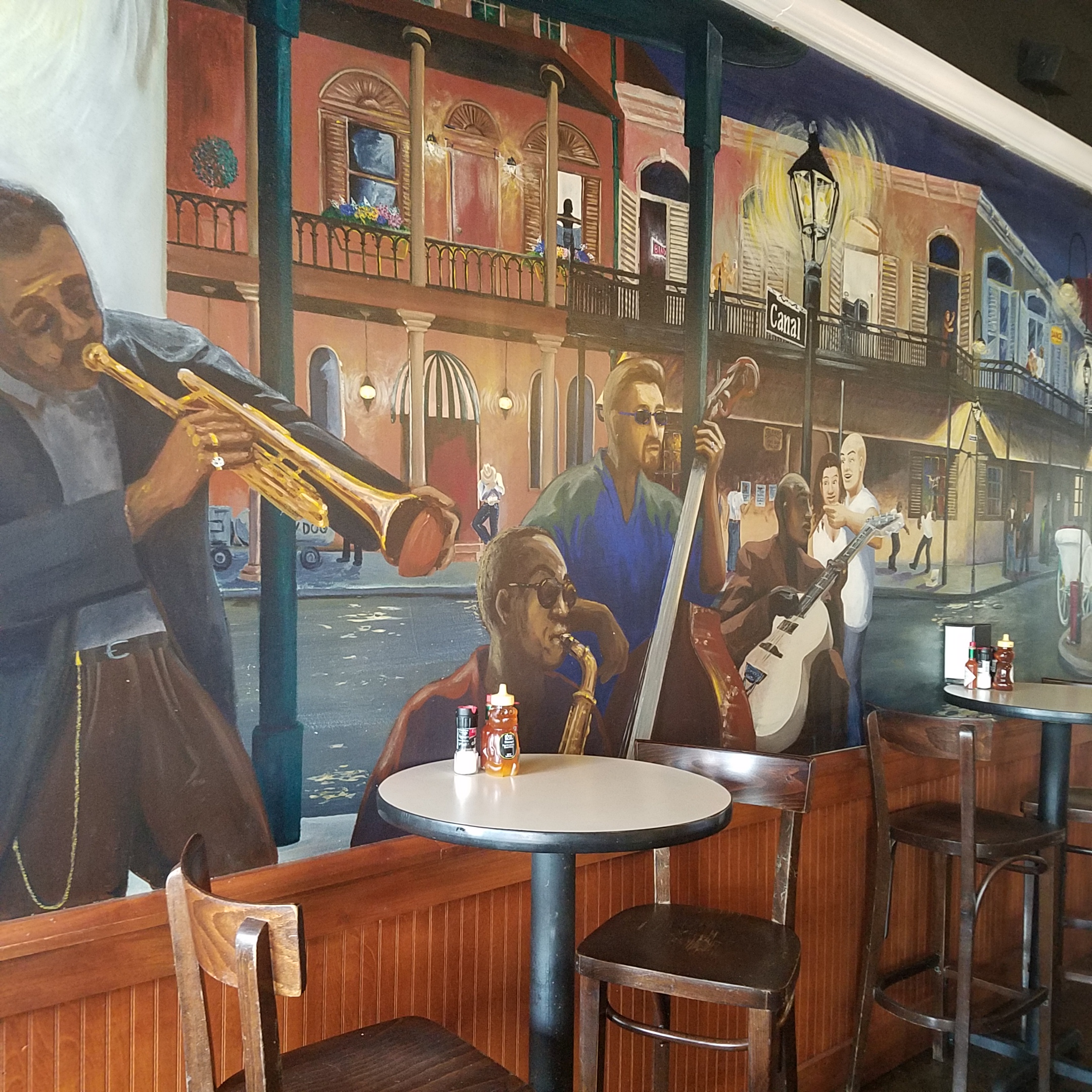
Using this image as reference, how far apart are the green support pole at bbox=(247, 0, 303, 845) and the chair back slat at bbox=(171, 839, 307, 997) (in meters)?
0.72

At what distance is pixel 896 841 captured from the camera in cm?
299

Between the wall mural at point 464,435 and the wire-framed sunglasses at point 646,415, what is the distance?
0.10ft

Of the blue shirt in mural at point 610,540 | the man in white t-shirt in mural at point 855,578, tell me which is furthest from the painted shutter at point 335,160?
the man in white t-shirt in mural at point 855,578

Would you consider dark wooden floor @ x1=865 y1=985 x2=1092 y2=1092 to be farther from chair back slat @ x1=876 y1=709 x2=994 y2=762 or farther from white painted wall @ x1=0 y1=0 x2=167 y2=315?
white painted wall @ x1=0 y1=0 x2=167 y2=315

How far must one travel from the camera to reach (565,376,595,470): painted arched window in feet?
8.18

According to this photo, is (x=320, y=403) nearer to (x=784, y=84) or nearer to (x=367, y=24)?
(x=367, y=24)

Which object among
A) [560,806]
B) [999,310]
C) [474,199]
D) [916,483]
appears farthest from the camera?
[999,310]

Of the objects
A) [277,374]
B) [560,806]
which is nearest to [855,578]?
[560,806]

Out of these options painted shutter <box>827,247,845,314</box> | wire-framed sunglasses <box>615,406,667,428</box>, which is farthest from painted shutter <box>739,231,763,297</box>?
wire-framed sunglasses <box>615,406,667,428</box>

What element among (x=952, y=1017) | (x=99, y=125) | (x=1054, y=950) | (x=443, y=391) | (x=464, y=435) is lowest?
(x=952, y=1017)

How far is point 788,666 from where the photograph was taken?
3.06 m

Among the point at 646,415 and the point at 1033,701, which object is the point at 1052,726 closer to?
the point at 1033,701

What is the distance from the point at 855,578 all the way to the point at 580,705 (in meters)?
1.31

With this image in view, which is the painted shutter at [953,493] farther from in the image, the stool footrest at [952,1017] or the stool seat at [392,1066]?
the stool seat at [392,1066]
